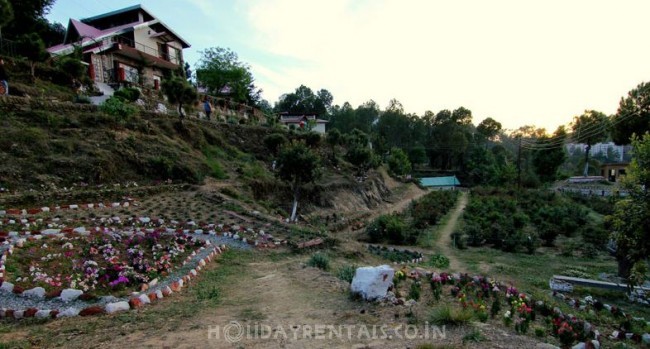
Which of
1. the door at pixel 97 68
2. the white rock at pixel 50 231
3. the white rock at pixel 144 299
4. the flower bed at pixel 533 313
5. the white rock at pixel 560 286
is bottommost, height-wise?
the white rock at pixel 560 286

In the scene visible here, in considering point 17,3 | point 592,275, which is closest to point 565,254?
point 592,275

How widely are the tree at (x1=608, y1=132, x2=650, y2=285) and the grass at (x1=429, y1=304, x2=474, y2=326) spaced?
5.53m

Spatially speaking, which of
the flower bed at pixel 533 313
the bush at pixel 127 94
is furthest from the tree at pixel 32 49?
the flower bed at pixel 533 313

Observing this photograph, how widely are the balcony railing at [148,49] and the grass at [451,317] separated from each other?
115 feet

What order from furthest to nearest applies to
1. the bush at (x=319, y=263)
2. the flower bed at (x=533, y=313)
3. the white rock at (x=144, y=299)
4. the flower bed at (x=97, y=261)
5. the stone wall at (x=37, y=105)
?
1. the stone wall at (x=37, y=105)
2. the bush at (x=319, y=263)
3. the flower bed at (x=97, y=261)
4. the white rock at (x=144, y=299)
5. the flower bed at (x=533, y=313)

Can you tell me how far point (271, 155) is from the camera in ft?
90.2

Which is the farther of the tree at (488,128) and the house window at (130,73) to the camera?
the tree at (488,128)

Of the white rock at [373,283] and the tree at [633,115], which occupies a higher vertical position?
the tree at [633,115]

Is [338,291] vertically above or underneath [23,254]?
underneath

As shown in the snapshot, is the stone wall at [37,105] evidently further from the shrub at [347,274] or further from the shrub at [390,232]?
the shrub at [347,274]

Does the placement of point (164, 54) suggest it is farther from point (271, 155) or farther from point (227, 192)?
point (227, 192)

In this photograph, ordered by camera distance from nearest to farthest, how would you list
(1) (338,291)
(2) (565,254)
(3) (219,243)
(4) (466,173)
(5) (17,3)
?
1. (1) (338,291)
2. (3) (219,243)
3. (2) (565,254)
4. (5) (17,3)
5. (4) (466,173)

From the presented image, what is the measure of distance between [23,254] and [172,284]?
3.31 m

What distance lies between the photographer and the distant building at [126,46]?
2866cm
